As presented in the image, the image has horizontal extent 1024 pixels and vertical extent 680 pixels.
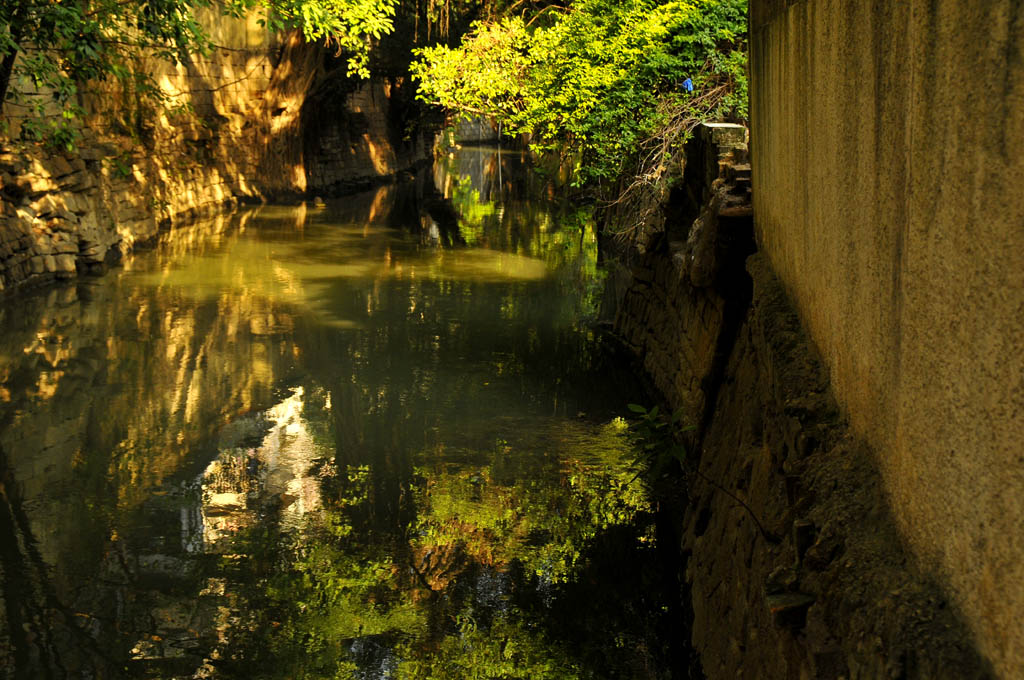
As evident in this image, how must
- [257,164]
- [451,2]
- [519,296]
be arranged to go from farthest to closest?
[257,164] < [451,2] < [519,296]

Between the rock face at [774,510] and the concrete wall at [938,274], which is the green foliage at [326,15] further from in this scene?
the concrete wall at [938,274]

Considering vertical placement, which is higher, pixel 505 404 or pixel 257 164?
pixel 257 164

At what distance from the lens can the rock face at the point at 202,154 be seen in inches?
605

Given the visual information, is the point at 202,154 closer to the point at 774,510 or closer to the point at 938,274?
the point at 774,510

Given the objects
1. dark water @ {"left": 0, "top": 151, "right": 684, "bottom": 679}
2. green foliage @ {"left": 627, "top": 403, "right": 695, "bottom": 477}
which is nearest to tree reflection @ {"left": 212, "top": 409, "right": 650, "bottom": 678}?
dark water @ {"left": 0, "top": 151, "right": 684, "bottom": 679}

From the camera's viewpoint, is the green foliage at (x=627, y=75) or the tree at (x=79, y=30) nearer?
the tree at (x=79, y=30)

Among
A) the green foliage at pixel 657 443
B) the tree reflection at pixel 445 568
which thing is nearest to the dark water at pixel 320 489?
the tree reflection at pixel 445 568

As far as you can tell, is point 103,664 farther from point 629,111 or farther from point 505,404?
point 629,111

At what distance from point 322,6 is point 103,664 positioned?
1329 cm

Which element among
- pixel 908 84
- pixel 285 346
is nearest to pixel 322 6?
pixel 285 346

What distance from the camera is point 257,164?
96.5 ft

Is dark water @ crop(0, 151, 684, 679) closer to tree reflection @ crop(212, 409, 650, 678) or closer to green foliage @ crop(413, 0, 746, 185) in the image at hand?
tree reflection @ crop(212, 409, 650, 678)

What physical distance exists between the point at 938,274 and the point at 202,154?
25.6 metres

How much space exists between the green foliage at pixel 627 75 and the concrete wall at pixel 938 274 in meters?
8.27
